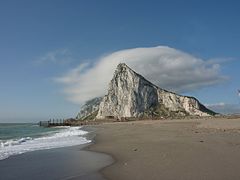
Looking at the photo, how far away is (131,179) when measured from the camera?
10.0 meters

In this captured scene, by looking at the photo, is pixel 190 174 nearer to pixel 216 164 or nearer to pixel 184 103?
pixel 216 164

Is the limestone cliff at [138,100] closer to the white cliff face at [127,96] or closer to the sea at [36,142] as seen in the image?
the white cliff face at [127,96]

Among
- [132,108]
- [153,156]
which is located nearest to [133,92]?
[132,108]

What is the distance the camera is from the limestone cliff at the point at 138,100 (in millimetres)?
174750

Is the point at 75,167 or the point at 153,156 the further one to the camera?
the point at 153,156

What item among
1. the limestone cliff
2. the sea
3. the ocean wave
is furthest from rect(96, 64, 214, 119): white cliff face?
the ocean wave

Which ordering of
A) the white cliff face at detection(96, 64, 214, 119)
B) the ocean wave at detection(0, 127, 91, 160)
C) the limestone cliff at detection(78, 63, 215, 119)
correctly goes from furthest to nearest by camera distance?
the white cliff face at detection(96, 64, 214, 119) < the limestone cliff at detection(78, 63, 215, 119) < the ocean wave at detection(0, 127, 91, 160)

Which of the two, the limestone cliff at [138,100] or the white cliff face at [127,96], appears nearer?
the limestone cliff at [138,100]

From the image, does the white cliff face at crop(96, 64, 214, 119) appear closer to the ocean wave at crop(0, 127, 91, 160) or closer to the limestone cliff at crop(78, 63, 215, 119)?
the limestone cliff at crop(78, 63, 215, 119)

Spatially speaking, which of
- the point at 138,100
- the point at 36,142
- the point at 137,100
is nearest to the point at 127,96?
the point at 137,100

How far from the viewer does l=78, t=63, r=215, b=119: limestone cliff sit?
17475 centimetres

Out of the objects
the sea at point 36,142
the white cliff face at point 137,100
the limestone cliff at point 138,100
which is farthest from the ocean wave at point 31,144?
the white cliff face at point 137,100

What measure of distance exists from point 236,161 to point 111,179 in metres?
4.78

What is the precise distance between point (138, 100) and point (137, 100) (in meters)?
0.87
